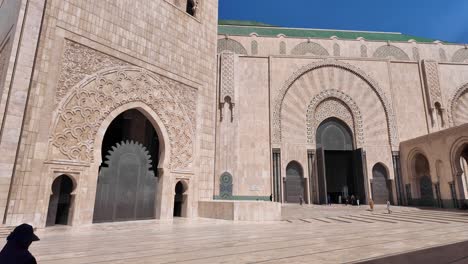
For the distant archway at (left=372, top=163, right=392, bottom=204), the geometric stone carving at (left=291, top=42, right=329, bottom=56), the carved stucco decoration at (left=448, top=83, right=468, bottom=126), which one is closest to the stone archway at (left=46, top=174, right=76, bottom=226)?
the distant archway at (left=372, top=163, right=392, bottom=204)

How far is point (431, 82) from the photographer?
1330 centimetres

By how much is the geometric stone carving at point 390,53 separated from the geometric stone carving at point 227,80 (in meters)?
8.50

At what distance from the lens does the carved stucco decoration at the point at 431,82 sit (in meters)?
13.0

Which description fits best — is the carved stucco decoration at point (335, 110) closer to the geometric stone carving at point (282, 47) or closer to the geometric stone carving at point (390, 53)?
the geometric stone carving at point (282, 47)

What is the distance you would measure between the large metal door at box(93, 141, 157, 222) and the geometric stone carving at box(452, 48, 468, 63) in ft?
58.1

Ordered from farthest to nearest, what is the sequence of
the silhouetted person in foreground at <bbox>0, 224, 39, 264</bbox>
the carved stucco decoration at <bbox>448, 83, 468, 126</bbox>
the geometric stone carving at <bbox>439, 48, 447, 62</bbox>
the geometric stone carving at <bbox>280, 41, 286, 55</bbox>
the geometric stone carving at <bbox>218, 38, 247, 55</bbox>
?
1. the geometric stone carving at <bbox>439, 48, 447, 62</bbox>
2. the geometric stone carving at <bbox>280, 41, 286, 55</bbox>
3. the geometric stone carving at <bbox>218, 38, 247, 55</bbox>
4. the carved stucco decoration at <bbox>448, 83, 468, 126</bbox>
5. the silhouetted person in foreground at <bbox>0, 224, 39, 264</bbox>

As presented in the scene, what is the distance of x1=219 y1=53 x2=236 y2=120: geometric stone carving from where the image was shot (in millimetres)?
12039

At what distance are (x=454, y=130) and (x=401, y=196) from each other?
3620 millimetres

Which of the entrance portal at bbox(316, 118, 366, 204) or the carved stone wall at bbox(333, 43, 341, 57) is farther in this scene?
the carved stone wall at bbox(333, 43, 341, 57)

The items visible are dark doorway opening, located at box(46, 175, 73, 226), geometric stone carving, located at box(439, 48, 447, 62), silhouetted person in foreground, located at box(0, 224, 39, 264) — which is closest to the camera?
silhouetted person in foreground, located at box(0, 224, 39, 264)

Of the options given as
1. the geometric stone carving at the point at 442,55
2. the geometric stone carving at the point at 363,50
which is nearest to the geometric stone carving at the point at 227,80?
the geometric stone carving at the point at 363,50

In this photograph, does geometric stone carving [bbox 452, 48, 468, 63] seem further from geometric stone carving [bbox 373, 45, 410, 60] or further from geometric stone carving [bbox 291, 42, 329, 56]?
geometric stone carving [bbox 291, 42, 329, 56]

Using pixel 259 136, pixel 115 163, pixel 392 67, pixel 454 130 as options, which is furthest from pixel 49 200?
pixel 392 67

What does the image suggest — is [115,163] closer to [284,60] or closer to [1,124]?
[1,124]
